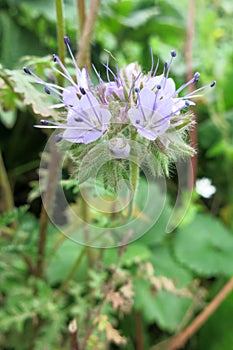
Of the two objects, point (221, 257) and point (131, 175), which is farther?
point (221, 257)

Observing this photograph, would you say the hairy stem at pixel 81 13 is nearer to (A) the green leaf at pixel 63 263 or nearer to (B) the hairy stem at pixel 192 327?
(A) the green leaf at pixel 63 263

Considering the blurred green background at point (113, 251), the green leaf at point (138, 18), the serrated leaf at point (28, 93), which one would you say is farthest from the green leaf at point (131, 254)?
the green leaf at point (138, 18)

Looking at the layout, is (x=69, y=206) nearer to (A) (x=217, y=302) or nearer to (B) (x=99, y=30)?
(A) (x=217, y=302)

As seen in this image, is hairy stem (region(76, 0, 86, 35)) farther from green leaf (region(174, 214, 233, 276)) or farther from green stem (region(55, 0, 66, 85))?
green leaf (region(174, 214, 233, 276))

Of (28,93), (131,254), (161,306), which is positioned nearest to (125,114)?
(28,93)

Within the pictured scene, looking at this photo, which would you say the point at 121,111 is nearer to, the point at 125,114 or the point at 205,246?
the point at 125,114

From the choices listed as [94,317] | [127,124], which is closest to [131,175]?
[127,124]
